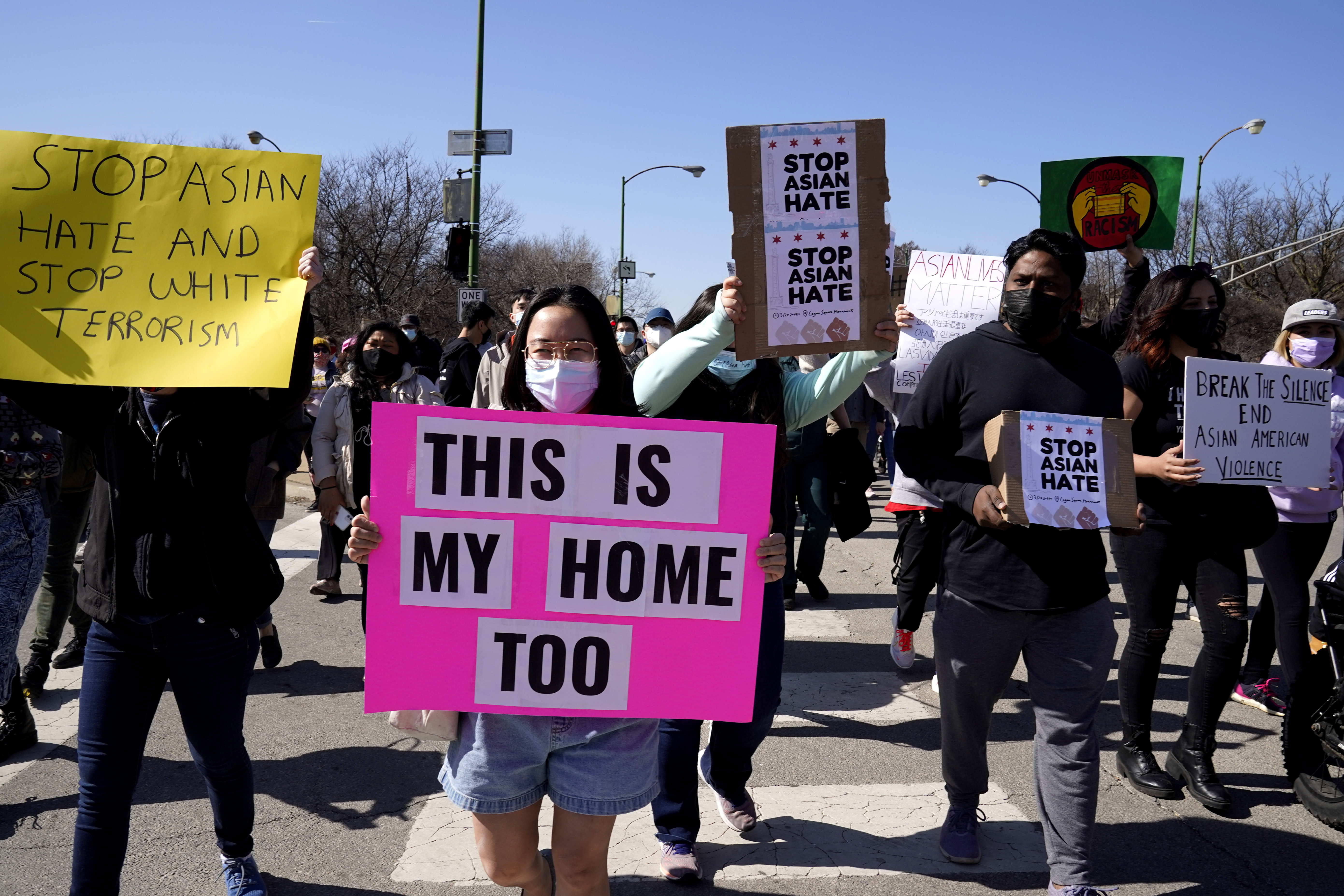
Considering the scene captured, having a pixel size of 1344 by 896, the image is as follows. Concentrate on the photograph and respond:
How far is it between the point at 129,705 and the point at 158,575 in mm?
382

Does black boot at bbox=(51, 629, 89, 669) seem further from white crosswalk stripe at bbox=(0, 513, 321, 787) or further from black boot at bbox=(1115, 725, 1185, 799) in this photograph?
black boot at bbox=(1115, 725, 1185, 799)

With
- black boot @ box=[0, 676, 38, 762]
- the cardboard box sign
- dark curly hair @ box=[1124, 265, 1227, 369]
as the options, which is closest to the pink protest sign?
the cardboard box sign

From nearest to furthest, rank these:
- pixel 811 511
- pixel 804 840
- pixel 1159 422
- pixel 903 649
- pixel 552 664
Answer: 1. pixel 552 664
2. pixel 804 840
3. pixel 1159 422
4. pixel 903 649
5. pixel 811 511

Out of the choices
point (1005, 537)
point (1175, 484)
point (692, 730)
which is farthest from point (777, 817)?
point (1175, 484)

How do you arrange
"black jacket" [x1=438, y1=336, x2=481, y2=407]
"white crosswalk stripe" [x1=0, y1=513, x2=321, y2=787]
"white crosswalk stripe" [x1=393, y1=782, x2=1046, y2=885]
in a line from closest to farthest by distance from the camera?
"white crosswalk stripe" [x1=393, y1=782, x2=1046, y2=885], "white crosswalk stripe" [x1=0, y1=513, x2=321, y2=787], "black jacket" [x1=438, y1=336, x2=481, y2=407]

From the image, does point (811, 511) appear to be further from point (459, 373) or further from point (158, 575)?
point (158, 575)

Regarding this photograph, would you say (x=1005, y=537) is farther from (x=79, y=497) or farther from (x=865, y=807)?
(x=79, y=497)

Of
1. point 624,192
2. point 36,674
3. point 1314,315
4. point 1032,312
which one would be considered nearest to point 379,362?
point 36,674

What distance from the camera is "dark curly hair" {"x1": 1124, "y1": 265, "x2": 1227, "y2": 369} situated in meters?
3.91

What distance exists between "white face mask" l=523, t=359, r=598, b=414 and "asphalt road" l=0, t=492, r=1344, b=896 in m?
0.73

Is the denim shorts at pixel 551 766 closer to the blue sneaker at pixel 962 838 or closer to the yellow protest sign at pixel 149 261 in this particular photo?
the yellow protest sign at pixel 149 261

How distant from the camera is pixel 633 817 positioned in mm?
3906

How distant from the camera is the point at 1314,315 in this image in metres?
4.55

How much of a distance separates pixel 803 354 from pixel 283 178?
1.59 m
